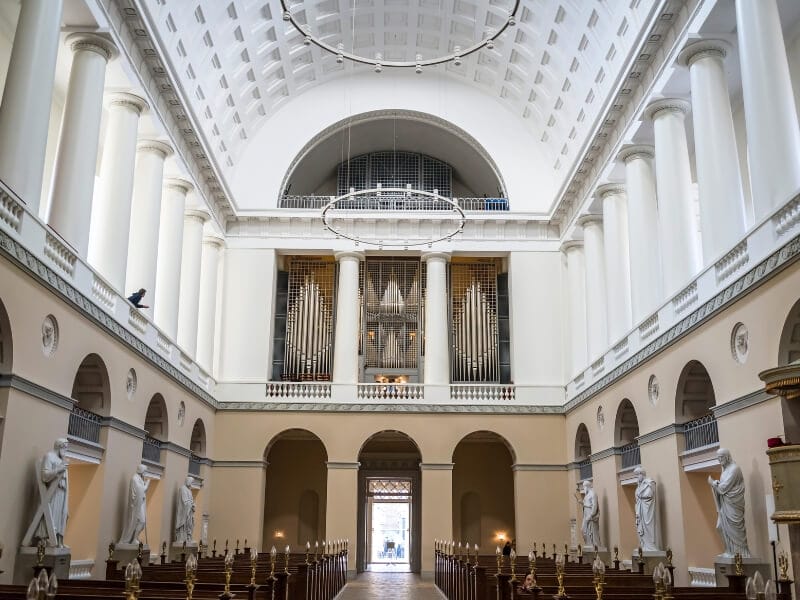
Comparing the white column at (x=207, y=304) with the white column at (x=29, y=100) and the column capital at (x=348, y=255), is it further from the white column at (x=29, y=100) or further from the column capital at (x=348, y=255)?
the white column at (x=29, y=100)

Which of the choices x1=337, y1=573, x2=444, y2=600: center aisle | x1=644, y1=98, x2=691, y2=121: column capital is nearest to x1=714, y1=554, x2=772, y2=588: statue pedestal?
x1=337, y1=573, x2=444, y2=600: center aisle

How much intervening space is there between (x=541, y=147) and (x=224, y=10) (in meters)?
11.6

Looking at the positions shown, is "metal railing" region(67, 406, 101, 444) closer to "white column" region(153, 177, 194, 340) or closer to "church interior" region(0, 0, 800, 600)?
"church interior" region(0, 0, 800, 600)

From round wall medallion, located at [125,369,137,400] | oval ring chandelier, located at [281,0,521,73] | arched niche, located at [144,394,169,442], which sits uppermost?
oval ring chandelier, located at [281,0,521,73]

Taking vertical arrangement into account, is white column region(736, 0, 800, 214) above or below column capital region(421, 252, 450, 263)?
below

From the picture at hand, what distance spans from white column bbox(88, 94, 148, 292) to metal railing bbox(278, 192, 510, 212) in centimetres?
990

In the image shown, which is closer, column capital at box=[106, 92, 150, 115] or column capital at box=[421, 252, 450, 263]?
column capital at box=[106, 92, 150, 115]

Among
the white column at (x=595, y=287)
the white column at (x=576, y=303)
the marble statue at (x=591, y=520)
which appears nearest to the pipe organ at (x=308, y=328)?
the white column at (x=576, y=303)

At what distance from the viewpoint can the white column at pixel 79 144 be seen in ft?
49.0

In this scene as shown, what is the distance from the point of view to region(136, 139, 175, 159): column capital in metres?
20.1

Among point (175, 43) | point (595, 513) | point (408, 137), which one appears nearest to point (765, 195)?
point (595, 513)

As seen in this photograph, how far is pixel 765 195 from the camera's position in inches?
489

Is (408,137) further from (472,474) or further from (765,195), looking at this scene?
(765,195)

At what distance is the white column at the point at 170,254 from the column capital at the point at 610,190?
1095 centimetres
